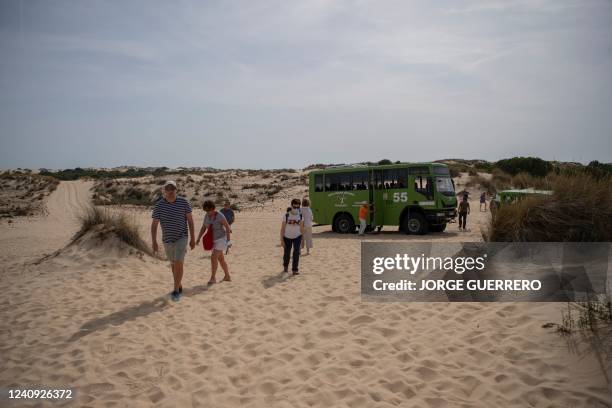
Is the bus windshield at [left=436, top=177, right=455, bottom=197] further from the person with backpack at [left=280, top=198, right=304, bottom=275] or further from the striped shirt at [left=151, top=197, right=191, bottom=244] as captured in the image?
the striped shirt at [left=151, top=197, right=191, bottom=244]

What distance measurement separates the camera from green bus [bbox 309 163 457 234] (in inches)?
637

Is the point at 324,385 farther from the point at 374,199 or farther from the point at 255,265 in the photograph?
the point at 374,199

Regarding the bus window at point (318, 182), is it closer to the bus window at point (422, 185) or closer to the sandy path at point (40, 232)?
the bus window at point (422, 185)

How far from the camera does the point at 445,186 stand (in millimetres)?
16438

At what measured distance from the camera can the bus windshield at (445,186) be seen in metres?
16.2

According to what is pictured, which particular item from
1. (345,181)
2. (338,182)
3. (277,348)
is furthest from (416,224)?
(277,348)

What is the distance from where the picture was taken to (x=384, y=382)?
416 centimetres

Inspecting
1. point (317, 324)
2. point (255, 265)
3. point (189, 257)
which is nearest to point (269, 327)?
point (317, 324)

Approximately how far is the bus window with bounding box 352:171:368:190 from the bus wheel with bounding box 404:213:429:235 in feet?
7.63

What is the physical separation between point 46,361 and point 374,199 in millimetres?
14230

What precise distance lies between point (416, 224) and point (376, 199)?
6.67 feet

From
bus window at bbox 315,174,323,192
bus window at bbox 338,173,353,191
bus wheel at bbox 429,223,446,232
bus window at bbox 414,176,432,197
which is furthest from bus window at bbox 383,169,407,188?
bus window at bbox 315,174,323,192

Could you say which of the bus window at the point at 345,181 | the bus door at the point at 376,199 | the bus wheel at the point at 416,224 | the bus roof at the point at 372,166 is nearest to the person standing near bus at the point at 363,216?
the bus door at the point at 376,199

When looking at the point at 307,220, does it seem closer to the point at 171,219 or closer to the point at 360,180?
the point at 171,219
